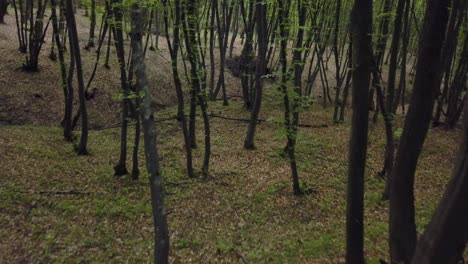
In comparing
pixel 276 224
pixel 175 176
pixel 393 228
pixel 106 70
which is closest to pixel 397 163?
pixel 393 228

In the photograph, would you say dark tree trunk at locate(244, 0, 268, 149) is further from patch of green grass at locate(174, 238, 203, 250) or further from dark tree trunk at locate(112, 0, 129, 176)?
patch of green grass at locate(174, 238, 203, 250)

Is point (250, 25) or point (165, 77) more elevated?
point (250, 25)

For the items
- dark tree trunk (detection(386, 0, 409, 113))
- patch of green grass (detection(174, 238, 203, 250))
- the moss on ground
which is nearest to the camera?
the moss on ground

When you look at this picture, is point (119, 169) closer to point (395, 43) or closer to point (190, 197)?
point (190, 197)

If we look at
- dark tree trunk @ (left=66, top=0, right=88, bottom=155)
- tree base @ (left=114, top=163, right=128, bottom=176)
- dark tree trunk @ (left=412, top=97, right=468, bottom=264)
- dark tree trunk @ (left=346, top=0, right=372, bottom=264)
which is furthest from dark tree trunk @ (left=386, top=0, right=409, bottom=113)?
dark tree trunk @ (left=66, top=0, right=88, bottom=155)

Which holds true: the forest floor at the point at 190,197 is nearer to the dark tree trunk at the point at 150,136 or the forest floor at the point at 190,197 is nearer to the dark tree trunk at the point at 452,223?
the dark tree trunk at the point at 150,136

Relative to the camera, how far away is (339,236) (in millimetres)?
9352

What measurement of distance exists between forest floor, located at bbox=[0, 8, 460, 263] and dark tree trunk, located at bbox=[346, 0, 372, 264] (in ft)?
6.80

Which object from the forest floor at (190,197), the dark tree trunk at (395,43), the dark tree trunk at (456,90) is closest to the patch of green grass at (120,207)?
the forest floor at (190,197)

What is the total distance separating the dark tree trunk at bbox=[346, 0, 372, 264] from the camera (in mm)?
5832

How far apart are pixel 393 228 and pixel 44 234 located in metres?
8.45

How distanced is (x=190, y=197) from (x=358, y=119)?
6.87 meters

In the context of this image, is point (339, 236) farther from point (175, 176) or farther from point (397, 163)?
point (175, 176)

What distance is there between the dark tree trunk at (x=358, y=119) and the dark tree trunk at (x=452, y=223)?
1.85 metres
